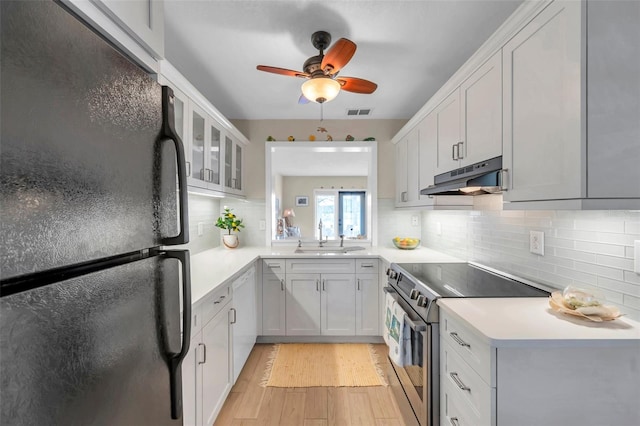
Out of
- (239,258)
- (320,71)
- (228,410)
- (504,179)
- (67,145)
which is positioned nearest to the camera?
(67,145)

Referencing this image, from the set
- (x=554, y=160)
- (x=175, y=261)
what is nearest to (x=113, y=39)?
(x=175, y=261)

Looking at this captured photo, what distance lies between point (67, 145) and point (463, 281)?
1.89 m

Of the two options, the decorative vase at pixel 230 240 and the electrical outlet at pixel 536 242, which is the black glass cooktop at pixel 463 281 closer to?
the electrical outlet at pixel 536 242

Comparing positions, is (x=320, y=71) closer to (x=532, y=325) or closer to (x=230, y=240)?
(x=532, y=325)

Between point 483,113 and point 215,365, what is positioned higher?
→ point 483,113

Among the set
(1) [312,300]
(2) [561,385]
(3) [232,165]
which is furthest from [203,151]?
(2) [561,385]

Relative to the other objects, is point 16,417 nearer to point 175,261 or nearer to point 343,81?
point 175,261

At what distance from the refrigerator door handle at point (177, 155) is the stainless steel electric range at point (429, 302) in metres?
1.21

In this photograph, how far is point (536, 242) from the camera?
5.39 ft

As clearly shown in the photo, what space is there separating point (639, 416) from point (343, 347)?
6.92 feet

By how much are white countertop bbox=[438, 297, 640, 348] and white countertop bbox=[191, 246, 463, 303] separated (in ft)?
3.85

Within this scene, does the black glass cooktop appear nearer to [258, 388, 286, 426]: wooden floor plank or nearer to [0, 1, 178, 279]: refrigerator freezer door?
[258, 388, 286, 426]: wooden floor plank

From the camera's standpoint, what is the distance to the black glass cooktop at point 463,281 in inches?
59.4

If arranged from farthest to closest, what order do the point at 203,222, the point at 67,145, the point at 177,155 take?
the point at 203,222, the point at 177,155, the point at 67,145
